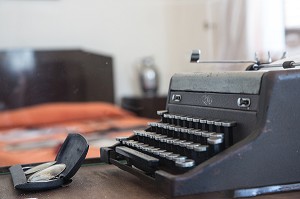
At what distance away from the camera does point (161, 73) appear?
4.27m

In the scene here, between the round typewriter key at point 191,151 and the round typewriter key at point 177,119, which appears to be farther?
the round typewriter key at point 177,119

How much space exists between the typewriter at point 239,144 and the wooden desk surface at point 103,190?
0.08 feet

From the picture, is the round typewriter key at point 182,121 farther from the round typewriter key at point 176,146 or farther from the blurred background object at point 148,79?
the blurred background object at point 148,79

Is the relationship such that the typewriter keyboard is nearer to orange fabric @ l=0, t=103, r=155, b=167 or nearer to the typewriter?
the typewriter

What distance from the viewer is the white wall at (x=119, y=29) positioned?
385 centimetres

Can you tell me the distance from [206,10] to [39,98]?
70.5 inches

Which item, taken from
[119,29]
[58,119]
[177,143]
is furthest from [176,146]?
[119,29]

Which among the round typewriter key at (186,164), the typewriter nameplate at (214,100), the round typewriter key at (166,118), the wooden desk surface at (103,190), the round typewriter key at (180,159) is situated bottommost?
the wooden desk surface at (103,190)

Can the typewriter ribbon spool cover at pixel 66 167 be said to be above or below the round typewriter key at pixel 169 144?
below

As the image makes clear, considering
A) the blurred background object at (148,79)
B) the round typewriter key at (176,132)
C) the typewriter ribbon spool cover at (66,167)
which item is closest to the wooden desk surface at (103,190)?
the typewriter ribbon spool cover at (66,167)

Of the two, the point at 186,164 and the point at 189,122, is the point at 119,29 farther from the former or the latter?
the point at 186,164

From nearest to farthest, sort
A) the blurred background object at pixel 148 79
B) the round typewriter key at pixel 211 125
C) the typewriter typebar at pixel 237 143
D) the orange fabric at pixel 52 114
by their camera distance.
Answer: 1. the typewriter typebar at pixel 237 143
2. the round typewriter key at pixel 211 125
3. the orange fabric at pixel 52 114
4. the blurred background object at pixel 148 79

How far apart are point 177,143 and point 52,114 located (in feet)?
8.53

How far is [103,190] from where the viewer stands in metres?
0.90
